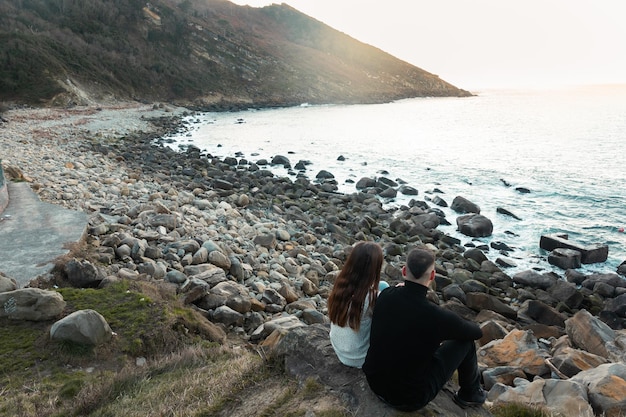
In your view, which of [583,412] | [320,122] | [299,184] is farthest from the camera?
[320,122]

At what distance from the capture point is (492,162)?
3150 centimetres

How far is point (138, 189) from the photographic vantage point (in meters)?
15.4

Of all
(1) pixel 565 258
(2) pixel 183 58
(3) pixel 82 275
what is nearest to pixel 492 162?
(1) pixel 565 258

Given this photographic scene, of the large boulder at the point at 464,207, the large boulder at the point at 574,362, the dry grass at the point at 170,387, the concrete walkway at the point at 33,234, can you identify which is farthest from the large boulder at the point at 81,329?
the large boulder at the point at 464,207

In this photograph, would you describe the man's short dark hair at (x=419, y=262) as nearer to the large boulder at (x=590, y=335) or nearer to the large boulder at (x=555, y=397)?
the large boulder at (x=555, y=397)

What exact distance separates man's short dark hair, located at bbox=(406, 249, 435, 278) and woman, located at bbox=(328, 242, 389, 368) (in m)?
0.39

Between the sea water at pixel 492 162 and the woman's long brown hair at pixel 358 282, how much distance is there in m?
11.1

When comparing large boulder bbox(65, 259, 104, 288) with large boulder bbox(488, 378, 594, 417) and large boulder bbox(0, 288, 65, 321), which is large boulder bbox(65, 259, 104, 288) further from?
large boulder bbox(488, 378, 594, 417)

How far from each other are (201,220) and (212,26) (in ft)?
327

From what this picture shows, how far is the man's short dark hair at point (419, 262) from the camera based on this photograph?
3629mm

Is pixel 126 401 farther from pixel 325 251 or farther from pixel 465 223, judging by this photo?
pixel 465 223

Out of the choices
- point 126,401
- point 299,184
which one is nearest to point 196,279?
point 126,401

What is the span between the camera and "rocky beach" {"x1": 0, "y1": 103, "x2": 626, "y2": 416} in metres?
5.17

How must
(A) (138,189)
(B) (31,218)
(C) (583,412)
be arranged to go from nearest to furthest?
1. (C) (583,412)
2. (B) (31,218)
3. (A) (138,189)
